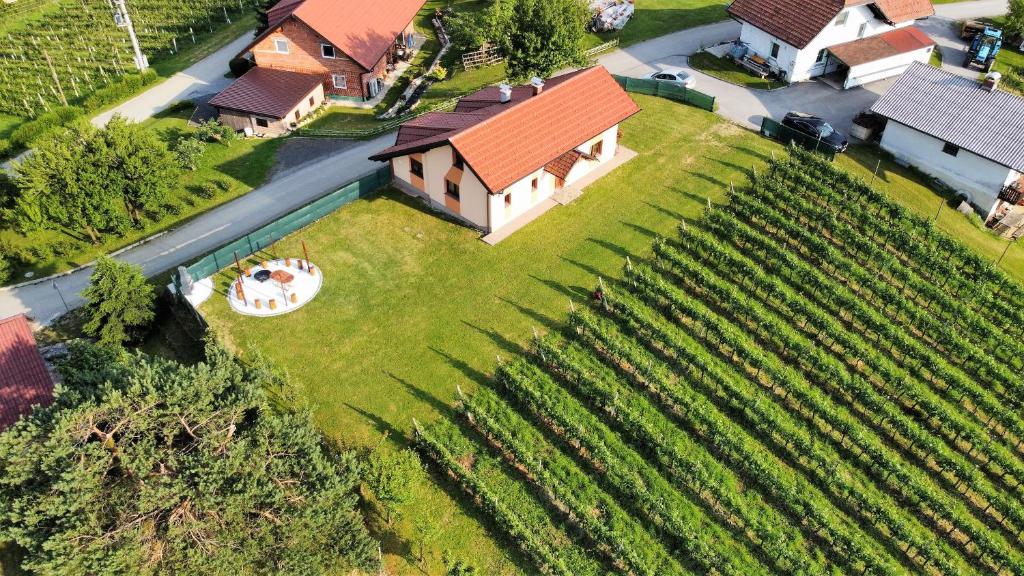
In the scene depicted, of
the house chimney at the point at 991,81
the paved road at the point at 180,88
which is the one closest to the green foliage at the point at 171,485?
the paved road at the point at 180,88

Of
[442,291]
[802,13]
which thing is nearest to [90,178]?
[442,291]

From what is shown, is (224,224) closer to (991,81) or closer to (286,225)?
(286,225)

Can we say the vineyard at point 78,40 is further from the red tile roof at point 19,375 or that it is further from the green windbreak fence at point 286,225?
the red tile roof at point 19,375

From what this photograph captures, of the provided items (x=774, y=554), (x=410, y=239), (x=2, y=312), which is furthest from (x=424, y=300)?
(x=2, y=312)

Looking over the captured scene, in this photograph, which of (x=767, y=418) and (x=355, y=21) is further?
(x=355, y=21)

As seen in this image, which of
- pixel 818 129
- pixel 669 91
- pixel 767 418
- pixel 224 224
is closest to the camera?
pixel 767 418

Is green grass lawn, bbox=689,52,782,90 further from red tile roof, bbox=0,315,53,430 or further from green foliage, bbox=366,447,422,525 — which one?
red tile roof, bbox=0,315,53,430
